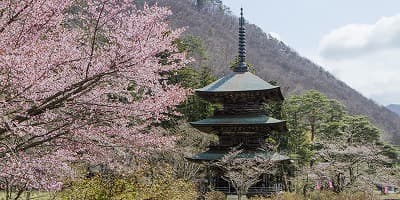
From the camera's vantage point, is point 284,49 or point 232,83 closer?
point 232,83

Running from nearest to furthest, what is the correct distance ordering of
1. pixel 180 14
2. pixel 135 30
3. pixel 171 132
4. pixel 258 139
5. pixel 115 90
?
pixel 135 30, pixel 115 90, pixel 258 139, pixel 171 132, pixel 180 14

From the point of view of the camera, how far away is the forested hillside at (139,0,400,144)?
71.4 metres

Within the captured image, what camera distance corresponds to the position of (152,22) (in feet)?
17.7

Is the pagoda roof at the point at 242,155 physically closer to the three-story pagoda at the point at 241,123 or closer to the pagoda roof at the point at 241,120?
the three-story pagoda at the point at 241,123

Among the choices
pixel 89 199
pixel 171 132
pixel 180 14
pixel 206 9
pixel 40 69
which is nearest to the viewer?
pixel 40 69

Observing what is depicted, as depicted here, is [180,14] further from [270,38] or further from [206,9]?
[270,38]

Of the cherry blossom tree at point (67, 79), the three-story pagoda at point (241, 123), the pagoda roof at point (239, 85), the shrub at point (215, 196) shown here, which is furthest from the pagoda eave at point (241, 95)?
the cherry blossom tree at point (67, 79)

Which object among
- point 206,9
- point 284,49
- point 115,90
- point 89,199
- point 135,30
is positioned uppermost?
point 206,9

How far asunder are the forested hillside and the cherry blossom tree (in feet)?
180

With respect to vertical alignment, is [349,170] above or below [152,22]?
below

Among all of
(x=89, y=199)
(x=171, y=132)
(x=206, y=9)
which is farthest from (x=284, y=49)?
(x=89, y=199)

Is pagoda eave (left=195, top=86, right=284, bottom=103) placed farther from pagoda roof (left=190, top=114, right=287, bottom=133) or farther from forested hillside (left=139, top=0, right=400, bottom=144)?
forested hillside (left=139, top=0, right=400, bottom=144)

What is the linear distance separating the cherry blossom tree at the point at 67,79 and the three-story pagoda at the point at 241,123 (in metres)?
13.4

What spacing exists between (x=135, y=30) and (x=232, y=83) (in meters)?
15.5
